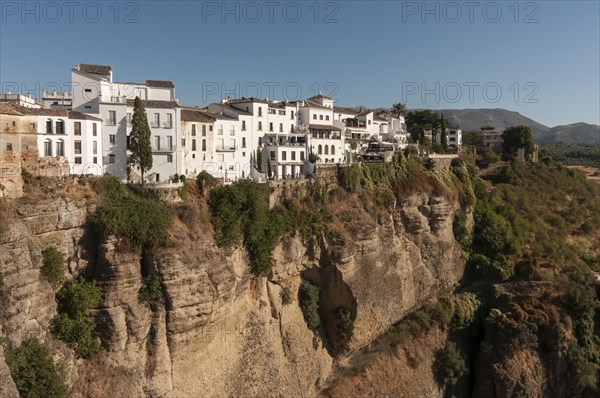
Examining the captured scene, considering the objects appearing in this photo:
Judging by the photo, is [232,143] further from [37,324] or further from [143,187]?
[37,324]

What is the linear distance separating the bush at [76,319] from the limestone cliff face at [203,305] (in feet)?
1.35

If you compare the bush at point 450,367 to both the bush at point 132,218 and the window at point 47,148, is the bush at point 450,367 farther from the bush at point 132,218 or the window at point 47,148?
the window at point 47,148

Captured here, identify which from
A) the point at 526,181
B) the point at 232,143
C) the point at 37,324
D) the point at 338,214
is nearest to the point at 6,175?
the point at 37,324

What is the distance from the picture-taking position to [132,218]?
906 inches

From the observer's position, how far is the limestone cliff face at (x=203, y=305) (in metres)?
20.8

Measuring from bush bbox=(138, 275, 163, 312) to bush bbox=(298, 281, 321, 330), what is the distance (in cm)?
1018

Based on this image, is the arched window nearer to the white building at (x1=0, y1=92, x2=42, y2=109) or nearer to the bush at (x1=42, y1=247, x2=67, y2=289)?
the bush at (x1=42, y1=247, x2=67, y2=289)

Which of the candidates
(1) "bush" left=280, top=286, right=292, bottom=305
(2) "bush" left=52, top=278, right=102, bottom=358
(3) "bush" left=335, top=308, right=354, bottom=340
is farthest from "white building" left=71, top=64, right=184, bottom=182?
(3) "bush" left=335, top=308, right=354, bottom=340

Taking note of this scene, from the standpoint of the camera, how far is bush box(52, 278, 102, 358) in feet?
69.4

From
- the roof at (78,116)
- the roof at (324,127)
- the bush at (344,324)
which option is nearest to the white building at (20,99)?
the roof at (78,116)

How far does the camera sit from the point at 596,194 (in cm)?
5381

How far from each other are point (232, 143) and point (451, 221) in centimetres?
1825

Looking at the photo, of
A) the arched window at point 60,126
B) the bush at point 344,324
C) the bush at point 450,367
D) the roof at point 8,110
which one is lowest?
the bush at point 450,367

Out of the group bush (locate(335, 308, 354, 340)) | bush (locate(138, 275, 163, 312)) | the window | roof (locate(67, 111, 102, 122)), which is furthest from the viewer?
bush (locate(335, 308, 354, 340))
